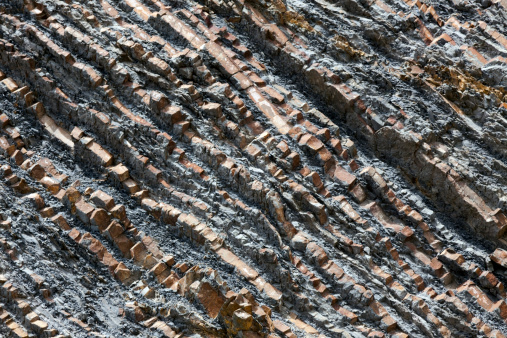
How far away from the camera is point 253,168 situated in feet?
28.8

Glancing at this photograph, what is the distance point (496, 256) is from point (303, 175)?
2884mm

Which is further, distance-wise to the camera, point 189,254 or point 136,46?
point 136,46

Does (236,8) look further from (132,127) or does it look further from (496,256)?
(496,256)

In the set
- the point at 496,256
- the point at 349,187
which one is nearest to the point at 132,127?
the point at 349,187

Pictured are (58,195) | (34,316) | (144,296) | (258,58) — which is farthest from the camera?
(258,58)

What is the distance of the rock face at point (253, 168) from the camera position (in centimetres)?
788

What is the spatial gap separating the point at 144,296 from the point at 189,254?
0.80 metres

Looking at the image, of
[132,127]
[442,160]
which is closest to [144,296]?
[132,127]

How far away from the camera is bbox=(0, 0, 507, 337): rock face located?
7.88 meters

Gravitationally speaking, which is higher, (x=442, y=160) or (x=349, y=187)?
(x=442, y=160)

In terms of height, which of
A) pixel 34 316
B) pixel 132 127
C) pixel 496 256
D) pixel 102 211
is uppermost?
pixel 496 256

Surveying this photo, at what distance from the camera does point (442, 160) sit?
9.18 metres

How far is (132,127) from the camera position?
8969 millimetres

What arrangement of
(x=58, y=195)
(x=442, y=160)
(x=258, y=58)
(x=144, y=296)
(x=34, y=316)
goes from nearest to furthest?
(x=34, y=316)
(x=144, y=296)
(x=58, y=195)
(x=442, y=160)
(x=258, y=58)
